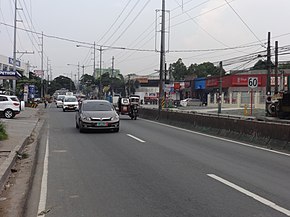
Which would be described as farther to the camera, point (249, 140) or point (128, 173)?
point (249, 140)

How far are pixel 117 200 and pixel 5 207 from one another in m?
1.79

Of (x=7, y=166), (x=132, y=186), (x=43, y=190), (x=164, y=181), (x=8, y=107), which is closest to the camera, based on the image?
(x=43, y=190)

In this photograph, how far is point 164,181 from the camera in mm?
8875

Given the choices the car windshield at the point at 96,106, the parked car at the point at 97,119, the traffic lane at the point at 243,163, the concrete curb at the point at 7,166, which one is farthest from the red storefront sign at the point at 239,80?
the concrete curb at the point at 7,166

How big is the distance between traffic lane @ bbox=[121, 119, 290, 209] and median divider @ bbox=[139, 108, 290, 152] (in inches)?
39.3

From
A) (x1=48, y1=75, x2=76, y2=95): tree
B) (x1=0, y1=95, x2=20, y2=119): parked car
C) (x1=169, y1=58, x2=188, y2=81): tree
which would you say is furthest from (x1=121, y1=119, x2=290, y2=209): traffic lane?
(x1=48, y1=75, x2=76, y2=95): tree

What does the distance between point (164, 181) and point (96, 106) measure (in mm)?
13043

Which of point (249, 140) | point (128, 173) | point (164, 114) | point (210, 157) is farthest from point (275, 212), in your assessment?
point (164, 114)

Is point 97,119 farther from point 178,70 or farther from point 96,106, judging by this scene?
point 178,70

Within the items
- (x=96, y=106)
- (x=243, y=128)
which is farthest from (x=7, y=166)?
(x=96, y=106)

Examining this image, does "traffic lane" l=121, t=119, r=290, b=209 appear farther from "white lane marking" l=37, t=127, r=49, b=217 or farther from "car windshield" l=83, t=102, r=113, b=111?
"car windshield" l=83, t=102, r=113, b=111

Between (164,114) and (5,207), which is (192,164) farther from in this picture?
(164,114)

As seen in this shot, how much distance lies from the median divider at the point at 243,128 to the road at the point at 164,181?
3.50 ft

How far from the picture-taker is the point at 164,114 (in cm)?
A: 3061
